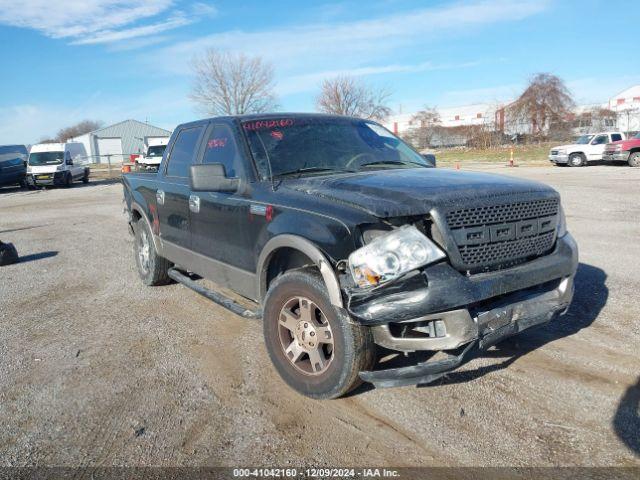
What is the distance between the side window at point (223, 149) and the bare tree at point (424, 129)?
4376 centimetres

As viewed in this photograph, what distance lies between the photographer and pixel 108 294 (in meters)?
6.11

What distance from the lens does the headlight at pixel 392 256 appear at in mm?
2881

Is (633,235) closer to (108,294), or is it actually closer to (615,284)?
(615,284)

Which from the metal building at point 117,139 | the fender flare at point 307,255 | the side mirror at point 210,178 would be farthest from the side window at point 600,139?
the metal building at point 117,139

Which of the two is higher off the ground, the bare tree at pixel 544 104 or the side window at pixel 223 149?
the bare tree at pixel 544 104

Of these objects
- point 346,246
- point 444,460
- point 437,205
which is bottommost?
point 444,460

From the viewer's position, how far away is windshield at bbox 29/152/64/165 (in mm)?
25370

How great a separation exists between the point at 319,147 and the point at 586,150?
25.0 metres

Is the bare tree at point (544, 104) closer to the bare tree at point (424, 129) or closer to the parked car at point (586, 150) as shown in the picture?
the bare tree at point (424, 129)

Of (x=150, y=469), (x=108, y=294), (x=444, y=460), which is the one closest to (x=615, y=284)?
(x=444, y=460)

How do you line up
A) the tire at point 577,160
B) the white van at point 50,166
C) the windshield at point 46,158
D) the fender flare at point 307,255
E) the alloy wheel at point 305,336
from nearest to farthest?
the fender flare at point 307,255, the alloy wheel at point 305,336, the white van at point 50,166, the windshield at point 46,158, the tire at point 577,160

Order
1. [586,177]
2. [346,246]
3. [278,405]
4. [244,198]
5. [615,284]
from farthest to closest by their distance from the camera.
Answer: [586,177] → [615,284] → [244,198] → [278,405] → [346,246]

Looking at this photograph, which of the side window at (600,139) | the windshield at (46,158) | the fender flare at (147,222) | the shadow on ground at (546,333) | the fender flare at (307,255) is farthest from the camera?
the side window at (600,139)

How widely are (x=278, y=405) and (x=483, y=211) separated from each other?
1766 millimetres
